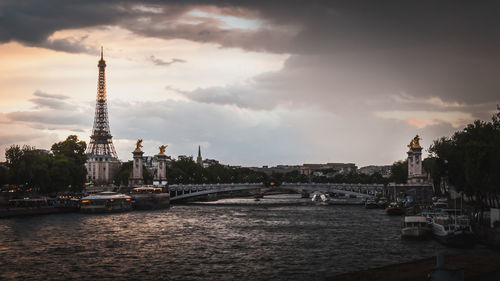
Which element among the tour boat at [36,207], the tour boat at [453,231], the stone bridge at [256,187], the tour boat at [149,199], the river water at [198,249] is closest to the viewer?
the river water at [198,249]

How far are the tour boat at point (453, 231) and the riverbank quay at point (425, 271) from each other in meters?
12.6

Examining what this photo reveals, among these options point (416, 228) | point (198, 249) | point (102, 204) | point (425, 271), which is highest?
point (425, 271)

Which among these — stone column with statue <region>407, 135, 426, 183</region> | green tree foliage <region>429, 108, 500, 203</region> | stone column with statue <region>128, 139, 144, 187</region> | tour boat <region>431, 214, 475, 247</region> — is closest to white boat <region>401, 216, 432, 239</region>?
tour boat <region>431, 214, 475, 247</region>

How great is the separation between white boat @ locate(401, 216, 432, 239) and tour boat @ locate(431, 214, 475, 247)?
686 mm

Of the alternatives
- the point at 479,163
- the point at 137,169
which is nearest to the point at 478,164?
the point at 479,163

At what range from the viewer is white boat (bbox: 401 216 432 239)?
54406 mm

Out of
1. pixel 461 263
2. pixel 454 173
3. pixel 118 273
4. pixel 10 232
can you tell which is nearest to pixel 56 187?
pixel 10 232

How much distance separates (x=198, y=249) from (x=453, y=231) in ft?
70.0

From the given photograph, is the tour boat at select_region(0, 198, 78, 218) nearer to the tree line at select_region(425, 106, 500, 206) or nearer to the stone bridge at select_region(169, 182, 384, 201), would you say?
the stone bridge at select_region(169, 182, 384, 201)

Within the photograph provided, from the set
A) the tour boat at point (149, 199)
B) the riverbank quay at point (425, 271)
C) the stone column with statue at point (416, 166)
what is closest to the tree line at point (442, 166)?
the stone column with statue at point (416, 166)

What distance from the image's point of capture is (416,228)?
180 feet

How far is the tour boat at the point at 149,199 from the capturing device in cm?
11544

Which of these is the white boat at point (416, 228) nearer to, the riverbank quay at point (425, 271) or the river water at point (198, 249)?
the river water at point (198, 249)

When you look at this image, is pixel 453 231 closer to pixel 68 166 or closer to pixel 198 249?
pixel 198 249
